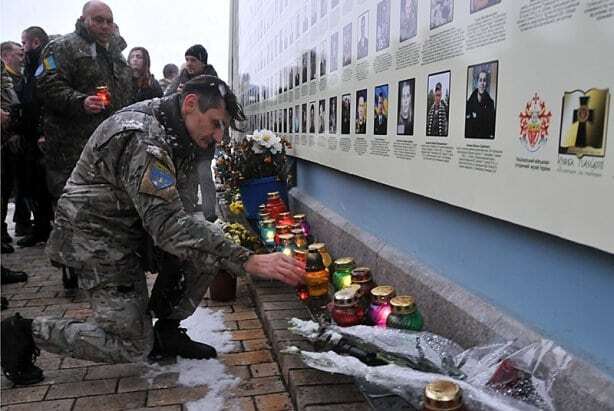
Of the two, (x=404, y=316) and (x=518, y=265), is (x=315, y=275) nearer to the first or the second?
(x=404, y=316)

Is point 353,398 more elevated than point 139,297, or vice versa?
point 139,297

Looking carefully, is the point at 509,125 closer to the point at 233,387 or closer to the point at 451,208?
the point at 451,208

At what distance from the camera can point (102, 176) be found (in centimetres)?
244

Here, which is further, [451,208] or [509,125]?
[451,208]

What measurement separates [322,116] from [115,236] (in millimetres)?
1898

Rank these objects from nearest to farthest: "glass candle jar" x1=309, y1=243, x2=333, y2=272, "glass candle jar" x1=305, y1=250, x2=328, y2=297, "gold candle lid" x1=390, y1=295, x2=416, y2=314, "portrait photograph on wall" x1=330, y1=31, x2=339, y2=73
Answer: "gold candle lid" x1=390, y1=295, x2=416, y2=314 < "glass candle jar" x1=305, y1=250, x2=328, y2=297 < "glass candle jar" x1=309, y1=243, x2=333, y2=272 < "portrait photograph on wall" x1=330, y1=31, x2=339, y2=73

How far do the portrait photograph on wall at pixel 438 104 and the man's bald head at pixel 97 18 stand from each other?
2.66 m

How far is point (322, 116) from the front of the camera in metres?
3.94

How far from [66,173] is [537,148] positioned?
3566 millimetres

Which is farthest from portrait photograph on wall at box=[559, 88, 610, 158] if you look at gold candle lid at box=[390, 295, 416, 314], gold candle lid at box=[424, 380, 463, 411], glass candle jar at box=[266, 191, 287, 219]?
glass candle jar at box=[266, 191, 287, 219]

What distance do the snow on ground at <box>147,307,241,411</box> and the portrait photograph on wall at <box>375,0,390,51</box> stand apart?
1.73 m

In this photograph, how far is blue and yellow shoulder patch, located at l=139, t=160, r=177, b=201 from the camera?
220 centimetres

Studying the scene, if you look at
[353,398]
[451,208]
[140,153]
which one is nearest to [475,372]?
[353,398]

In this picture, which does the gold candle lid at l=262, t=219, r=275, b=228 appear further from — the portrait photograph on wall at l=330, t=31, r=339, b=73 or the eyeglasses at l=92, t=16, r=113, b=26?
the eyeglasses at l=92, t=16, r=113, b=26
